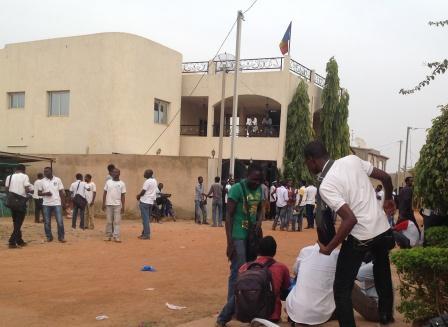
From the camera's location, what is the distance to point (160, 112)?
79.7ft

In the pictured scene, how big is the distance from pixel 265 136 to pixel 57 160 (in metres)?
9.38

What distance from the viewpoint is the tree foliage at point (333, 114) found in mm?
24281

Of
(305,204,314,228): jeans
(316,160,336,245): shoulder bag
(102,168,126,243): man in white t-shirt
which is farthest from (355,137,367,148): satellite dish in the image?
(316,160,336,245): shoulder bag

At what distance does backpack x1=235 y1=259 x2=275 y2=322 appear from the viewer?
471cm

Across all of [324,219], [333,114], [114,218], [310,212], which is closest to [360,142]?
[333,114]

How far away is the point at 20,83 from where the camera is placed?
23953 mm

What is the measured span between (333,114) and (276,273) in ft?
65.9

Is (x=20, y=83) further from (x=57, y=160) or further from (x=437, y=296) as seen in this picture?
(x=437, y=296)

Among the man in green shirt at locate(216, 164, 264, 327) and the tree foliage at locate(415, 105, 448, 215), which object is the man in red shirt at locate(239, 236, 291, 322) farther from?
the tree foliage at locate(415, 105, 448, 215)

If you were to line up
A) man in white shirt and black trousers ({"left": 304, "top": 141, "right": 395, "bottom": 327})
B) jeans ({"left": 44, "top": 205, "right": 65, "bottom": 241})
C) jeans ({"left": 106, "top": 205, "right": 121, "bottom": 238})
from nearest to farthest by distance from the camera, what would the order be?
man in white shirt and black trousers ({"left": 304, "top": 141, "right": 395, "bottom": 327}) < jeans ({"left": 44, "top": 205, "right": 65, "bottom": 241}) < jeans ({"left": 106, "top": 205, "right": 121, "bottom": 238})

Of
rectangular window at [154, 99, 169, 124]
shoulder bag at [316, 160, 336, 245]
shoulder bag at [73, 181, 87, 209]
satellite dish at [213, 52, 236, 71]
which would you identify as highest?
satellite dish at [213, 52, 236, 71]

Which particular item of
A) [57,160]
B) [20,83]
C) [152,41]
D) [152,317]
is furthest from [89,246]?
[20,83]

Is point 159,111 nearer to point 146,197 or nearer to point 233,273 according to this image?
point 146,197

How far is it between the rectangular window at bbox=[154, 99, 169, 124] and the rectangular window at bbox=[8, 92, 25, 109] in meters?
6.18
